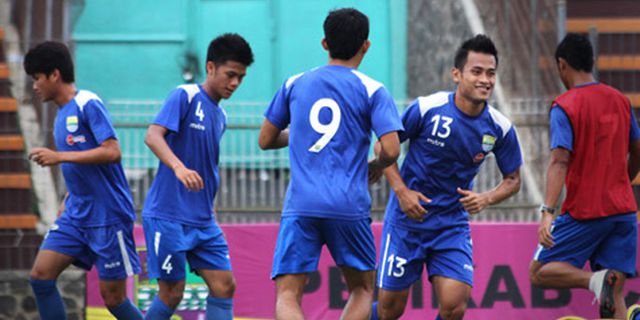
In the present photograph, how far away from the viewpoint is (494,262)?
35.2 ft

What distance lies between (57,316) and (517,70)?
5.19m

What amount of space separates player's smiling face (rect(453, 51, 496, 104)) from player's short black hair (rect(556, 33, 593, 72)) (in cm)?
120

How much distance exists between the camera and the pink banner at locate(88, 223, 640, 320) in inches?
418

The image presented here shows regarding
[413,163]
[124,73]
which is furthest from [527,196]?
[124,73]

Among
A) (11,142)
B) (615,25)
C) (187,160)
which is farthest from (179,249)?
(615,25)

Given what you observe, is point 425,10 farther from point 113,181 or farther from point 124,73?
point 113,181

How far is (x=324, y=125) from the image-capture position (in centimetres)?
735

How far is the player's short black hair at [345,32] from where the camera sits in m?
7.39

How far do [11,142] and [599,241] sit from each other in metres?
4.71

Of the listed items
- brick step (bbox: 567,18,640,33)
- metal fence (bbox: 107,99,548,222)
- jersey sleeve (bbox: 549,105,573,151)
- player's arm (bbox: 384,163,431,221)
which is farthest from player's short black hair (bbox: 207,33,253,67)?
brick step (bbox: 567,18,640,33)

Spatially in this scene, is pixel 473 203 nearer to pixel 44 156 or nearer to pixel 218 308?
pixel 218 308

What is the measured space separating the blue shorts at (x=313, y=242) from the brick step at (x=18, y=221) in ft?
12.4

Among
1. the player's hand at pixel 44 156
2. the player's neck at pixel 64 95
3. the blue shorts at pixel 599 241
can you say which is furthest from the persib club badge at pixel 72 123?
the blue shorts at pixel 599 241

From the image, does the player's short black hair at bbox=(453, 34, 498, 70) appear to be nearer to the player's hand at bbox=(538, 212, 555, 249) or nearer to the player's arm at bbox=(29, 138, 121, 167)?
the player's hand at bbox=(538, 212, 555, 249)
